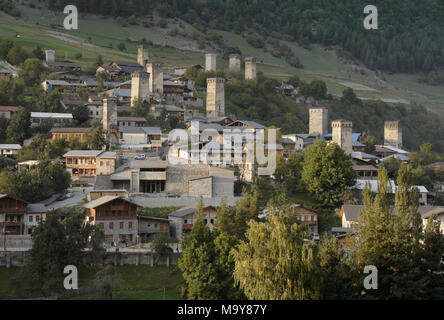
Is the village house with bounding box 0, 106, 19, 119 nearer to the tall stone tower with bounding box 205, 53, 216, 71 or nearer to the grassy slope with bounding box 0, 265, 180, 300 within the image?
the grassy slope with bounding box 0, 265, 180, 300

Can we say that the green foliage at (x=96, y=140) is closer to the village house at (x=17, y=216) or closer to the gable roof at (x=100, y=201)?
the gable roof at (x=100, y=201)

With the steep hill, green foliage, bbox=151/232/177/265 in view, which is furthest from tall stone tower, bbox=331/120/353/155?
green foliage, bbox=151/232/177/265

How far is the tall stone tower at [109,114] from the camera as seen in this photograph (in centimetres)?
7194

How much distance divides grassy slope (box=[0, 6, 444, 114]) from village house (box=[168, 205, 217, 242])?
61.3m

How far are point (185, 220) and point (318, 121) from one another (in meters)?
39.7

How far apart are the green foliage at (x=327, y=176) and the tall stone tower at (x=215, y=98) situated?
28.0 metres

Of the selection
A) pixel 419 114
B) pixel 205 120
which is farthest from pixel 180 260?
pixel 419 114

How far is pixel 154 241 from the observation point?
46719 millimetres

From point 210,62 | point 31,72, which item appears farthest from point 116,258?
point 210,62

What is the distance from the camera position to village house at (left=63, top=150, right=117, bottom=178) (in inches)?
2319

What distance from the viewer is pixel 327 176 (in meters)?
60.9

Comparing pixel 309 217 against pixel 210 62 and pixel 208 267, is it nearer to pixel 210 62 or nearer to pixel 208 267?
pixel 208 267

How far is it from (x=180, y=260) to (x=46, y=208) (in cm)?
1413
